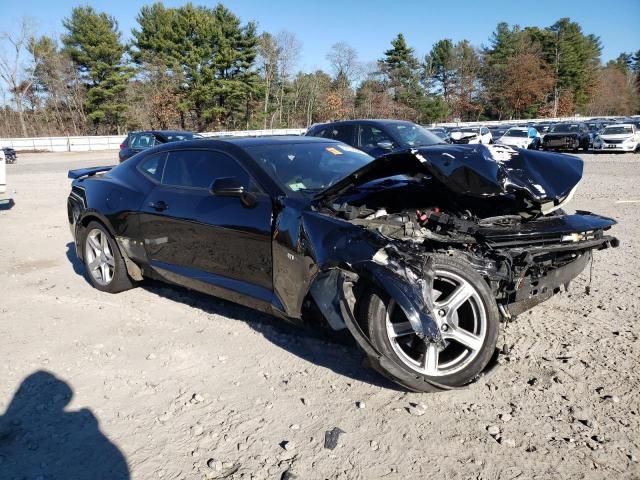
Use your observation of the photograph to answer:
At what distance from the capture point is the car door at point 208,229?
3480mm

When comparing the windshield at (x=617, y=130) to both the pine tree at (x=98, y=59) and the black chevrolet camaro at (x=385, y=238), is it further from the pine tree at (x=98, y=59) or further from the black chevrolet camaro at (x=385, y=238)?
the pine tree at (x=98, y=59)

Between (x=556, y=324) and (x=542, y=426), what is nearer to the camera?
(x=542, y=426)

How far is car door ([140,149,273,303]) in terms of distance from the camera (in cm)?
348

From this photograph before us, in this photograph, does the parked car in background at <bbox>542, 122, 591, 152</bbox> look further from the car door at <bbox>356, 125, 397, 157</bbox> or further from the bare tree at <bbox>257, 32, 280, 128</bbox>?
the bare tree at <bbox>257, 32, 280, 128</bbox>

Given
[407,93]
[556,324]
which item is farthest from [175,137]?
[407,93]

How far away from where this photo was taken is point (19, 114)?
4847 centimetres

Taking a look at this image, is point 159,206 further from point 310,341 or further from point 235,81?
point 235,81

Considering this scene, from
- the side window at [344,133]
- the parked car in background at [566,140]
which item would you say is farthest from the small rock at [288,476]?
the parked car in background at [566,140]

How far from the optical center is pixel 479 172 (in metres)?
3.07

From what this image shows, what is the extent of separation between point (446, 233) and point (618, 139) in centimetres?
2519

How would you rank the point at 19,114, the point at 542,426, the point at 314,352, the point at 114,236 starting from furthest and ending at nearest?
1. the point at 19,114
2. the point at 114,236
3. the point at 314,352
4. the point at 542,426

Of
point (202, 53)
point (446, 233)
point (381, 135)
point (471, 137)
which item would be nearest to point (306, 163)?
point (446, 233)

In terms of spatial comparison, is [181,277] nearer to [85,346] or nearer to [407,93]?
[85,346]

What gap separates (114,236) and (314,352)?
2.41 metres
